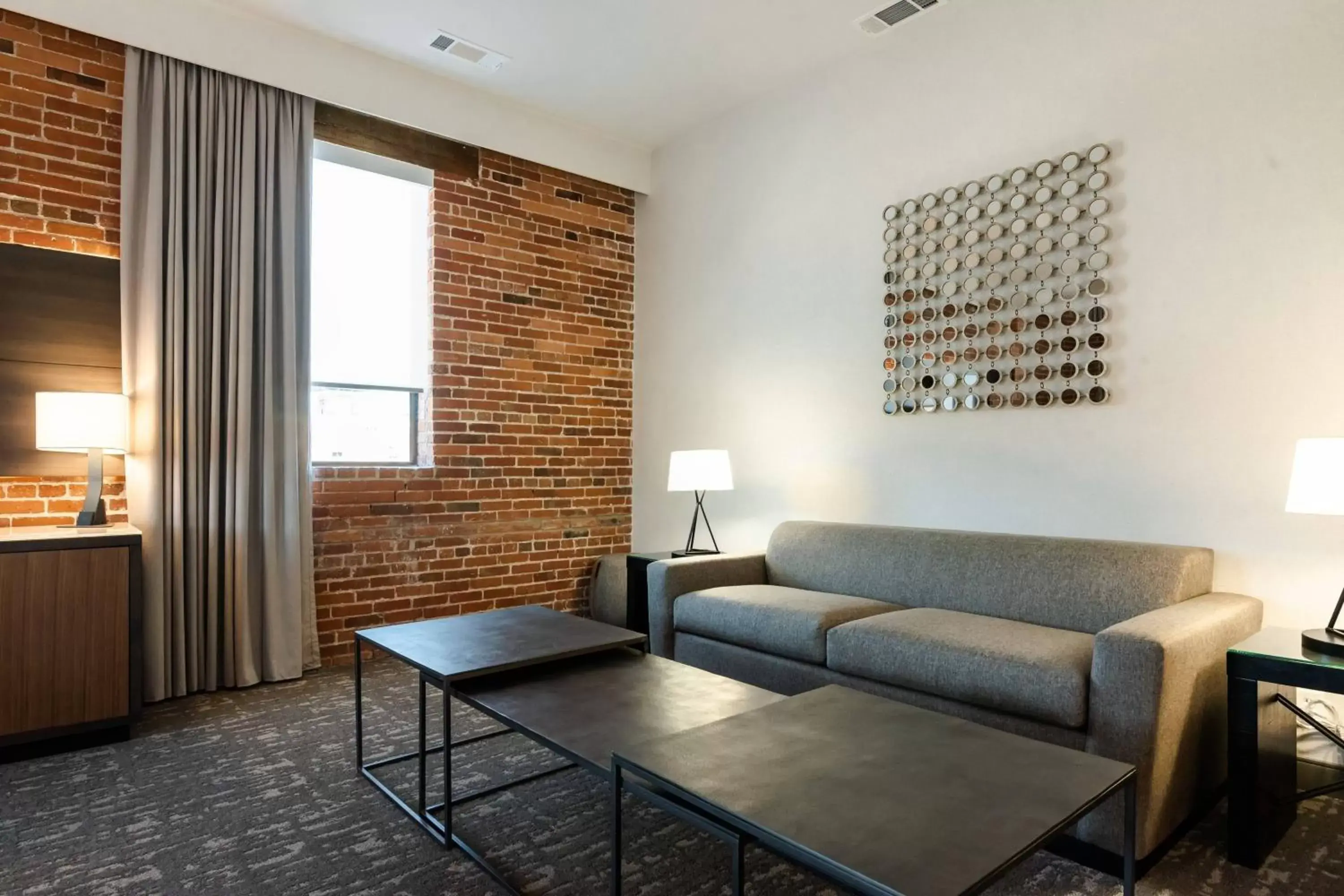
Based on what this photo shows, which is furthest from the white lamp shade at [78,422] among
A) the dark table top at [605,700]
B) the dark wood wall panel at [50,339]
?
the dark table top at [605,700]

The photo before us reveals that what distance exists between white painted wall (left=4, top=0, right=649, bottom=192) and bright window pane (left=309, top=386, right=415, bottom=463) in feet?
4.76

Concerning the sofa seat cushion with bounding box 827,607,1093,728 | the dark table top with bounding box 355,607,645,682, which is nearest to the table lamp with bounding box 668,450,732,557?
the dark table top with bounding box 355,607,645,682

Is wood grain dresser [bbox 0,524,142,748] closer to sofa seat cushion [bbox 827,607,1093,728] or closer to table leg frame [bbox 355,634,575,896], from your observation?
table leg frame [bbox 355,634,575,896]

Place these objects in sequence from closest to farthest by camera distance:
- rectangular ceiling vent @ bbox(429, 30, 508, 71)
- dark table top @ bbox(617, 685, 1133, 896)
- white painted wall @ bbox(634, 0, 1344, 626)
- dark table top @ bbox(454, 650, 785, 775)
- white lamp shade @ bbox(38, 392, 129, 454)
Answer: dark table top @ bbox(617, 685, 1133, 896)
dark table top @ bbox(454, 650, 785, 775)
white painted wall @ bbox(634, 0, 1344, 626)
white lamp shade @ bbox(38, 392, 129, 454)
rectangular ceiling vent @ bbox(429, 30, 508, 71)

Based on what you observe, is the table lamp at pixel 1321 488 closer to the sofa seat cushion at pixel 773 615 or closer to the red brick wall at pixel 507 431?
the sofa seat cushion at pixel 773 615

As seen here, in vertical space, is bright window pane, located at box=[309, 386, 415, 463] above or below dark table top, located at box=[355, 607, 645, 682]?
above

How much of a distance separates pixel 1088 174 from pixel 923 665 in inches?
79.3

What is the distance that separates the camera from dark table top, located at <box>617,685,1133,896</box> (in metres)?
1.13

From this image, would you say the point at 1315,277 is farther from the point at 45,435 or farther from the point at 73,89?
the point at 73,89

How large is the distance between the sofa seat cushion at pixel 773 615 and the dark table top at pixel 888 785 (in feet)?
3.39

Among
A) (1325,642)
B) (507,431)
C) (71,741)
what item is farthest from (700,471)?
(71,741)

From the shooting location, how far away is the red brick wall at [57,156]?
3.06 metres

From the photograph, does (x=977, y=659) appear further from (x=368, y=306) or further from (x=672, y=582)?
(x=368, y=306)

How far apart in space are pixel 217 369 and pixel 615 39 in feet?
7.86
